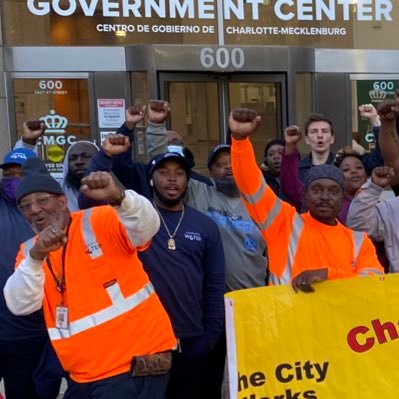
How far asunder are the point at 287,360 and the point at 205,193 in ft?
4.24

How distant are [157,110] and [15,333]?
5.03 ft

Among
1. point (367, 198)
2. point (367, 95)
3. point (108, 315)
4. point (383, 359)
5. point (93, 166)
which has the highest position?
point (367, 95)

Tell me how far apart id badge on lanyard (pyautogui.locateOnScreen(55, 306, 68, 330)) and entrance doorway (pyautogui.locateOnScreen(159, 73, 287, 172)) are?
18.5 feet

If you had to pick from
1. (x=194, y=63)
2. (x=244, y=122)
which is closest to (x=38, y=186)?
(x=244, y=122)

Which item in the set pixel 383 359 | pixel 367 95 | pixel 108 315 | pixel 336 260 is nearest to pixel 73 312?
pixel 108 315

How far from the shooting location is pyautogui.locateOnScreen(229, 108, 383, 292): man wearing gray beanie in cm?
314

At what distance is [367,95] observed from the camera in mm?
8844

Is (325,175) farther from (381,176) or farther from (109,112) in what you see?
(109,112)

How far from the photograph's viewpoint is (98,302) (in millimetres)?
2732

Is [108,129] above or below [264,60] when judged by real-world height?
below

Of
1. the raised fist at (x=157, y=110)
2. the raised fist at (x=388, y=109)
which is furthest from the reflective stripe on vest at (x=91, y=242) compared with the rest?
the raised fist at (x=388, y=109)

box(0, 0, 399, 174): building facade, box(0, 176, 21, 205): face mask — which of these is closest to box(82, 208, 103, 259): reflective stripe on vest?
box(0, 176, 21, 205): face mask

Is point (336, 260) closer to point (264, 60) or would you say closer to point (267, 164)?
point (267, 164)

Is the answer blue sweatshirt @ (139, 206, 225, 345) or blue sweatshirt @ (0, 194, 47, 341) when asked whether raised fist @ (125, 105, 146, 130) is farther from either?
blue sweatshirt @ (0, 194, 47, 341)
